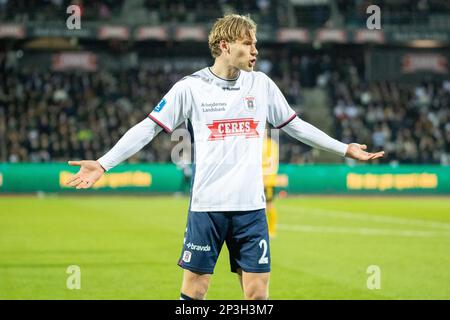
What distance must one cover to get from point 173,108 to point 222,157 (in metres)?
0.49

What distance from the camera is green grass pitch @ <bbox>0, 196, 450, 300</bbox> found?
35.9 feet

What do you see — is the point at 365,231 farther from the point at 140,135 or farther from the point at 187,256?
the point at 140,135

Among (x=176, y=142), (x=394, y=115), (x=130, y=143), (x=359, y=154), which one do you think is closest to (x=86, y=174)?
(x=130, y=143)

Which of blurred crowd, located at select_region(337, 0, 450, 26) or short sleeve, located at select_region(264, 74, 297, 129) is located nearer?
short sleeve, located at select_region(264, 74, 297, 129)

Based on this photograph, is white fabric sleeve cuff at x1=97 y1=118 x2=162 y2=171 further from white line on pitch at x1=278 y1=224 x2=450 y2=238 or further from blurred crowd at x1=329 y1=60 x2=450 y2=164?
blurred crowd at x1=329 y1=60 x2=450 y2=164

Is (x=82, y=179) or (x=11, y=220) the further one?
(x=11, y=220)

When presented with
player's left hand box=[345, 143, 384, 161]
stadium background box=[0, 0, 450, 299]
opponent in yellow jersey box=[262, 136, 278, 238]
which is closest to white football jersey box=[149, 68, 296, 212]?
player's left hand box=[345, 143, 384, 161]

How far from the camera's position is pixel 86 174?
19.3 ft

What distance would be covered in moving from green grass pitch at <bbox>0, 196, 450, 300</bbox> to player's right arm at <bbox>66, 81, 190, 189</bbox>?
4.63 metres

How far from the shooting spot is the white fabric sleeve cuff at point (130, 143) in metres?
5.91

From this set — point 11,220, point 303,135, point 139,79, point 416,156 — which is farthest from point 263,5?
point 303,135

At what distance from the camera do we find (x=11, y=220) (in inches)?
838
